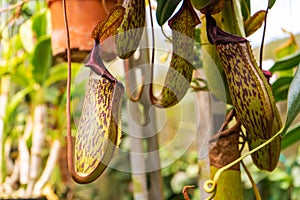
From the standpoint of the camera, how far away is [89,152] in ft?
1.27

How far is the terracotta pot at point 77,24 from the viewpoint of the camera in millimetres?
811

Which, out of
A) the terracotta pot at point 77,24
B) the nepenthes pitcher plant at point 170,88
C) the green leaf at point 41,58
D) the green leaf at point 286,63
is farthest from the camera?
the green leaf at point 41,58

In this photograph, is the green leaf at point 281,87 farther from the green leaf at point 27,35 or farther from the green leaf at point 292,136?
the green leaf at point 27,35

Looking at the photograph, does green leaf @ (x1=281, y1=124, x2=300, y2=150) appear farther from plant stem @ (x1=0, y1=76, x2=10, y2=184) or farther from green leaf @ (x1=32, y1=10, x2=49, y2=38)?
plant stem @ (x1=0, y1=76, x2=10, y2=184)

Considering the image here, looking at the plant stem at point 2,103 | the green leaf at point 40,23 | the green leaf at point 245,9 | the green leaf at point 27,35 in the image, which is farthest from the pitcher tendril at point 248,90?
the plant stem at point 2,103

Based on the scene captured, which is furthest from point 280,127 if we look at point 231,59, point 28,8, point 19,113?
point 19,113

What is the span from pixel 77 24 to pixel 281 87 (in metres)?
0.37

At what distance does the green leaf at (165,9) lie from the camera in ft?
1.59

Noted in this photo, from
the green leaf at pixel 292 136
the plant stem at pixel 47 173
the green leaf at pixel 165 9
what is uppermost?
the green leaf at pixel 165 9

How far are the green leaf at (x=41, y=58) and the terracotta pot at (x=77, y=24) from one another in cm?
30

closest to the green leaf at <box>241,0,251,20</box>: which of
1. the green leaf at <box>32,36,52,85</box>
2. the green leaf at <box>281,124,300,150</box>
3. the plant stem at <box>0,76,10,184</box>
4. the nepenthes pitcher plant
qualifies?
the nepenthes pitcher plant

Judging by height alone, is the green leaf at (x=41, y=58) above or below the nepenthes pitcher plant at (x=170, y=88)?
above

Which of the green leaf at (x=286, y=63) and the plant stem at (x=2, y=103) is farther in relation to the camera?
the plant stem at (x=2, y=103)

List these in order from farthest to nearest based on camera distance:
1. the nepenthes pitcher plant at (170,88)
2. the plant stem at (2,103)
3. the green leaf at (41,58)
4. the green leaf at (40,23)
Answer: the plant stem at (2,103)
the green leaf at (40,23)
the green leaf at (41,58)
the nepenthes pitcher plant at (170,88)
